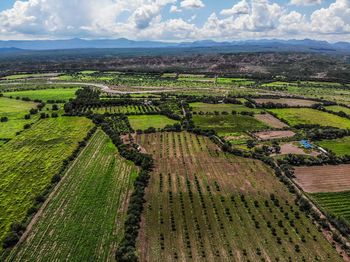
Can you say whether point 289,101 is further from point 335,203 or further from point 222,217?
point 222,217

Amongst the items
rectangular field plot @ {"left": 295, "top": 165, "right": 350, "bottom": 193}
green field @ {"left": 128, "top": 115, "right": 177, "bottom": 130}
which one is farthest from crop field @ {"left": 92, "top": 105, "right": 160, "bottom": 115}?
rectangular field plot @ {"left": 295, "top": 165, "right": 350, "bottom": 193}

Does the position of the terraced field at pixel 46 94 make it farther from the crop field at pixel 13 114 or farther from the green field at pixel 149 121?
the green field at pixel 149 121

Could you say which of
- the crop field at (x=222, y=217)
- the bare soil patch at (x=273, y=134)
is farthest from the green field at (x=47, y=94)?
the bare soil patch at (x=273, y=134)

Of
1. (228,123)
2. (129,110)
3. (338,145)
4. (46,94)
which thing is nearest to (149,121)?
(129,110)

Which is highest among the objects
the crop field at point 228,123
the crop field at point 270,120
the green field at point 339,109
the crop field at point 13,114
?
the crop field at point 13,114

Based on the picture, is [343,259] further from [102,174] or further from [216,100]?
[216,100]

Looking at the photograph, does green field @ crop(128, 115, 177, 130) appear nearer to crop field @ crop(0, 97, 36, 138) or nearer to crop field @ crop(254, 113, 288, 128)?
crop field @ crop(254, 113, 288, 128)
